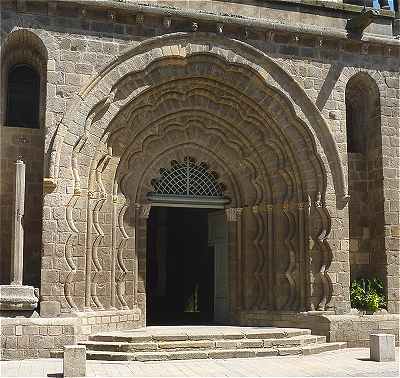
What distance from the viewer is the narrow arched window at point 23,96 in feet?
40.2

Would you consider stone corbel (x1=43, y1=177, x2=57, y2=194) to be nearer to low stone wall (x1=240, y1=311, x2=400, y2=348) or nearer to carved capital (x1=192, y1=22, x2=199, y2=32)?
carved capital (x1=192, y1=22, x2=199, y2=32)

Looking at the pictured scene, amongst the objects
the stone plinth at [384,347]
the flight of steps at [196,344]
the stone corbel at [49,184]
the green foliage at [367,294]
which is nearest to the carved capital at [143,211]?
the stone corbel at [49,184]

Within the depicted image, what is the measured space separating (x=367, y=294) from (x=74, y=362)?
658 centimetres

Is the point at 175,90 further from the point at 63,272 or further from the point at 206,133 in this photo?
the point at 63,272

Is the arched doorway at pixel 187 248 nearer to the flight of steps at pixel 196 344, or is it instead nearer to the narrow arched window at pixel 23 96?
the flight of steps at pixel 196 344

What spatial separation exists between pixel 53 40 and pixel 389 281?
25.5 ft

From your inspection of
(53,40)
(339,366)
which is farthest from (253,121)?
(339,366)

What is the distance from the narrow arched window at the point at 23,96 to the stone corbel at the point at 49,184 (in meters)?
1.79

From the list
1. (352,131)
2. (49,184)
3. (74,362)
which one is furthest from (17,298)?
(352,131)

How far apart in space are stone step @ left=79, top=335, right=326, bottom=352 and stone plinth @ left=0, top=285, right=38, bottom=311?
1065 millimetres

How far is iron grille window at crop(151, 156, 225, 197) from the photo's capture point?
42.9ft

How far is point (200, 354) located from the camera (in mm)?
10414

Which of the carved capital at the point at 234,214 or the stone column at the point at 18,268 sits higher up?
the carved capital at the point at 234,214

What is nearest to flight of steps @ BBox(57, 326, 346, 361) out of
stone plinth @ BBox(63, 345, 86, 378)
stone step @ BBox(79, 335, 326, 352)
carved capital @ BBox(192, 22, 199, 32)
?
stone step @ BBox(79, 335, 326, 352)
